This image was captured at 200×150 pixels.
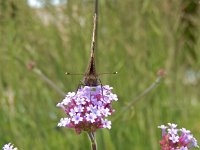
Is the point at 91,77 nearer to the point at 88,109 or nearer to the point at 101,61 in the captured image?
the point at 88,109

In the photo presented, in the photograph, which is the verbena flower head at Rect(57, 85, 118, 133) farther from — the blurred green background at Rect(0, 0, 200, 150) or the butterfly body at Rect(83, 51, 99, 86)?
the blurred green background at Rect(0, 0, 200, 150)

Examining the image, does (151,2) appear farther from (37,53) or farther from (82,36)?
(37,53)

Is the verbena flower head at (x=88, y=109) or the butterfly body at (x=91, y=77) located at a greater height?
the butterfly body at (x=91, y=77)

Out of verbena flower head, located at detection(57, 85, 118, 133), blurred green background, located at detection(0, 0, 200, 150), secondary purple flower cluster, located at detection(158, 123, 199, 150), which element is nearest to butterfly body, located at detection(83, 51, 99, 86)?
verbena flower head, located at detection(57, 85, 118, 133)

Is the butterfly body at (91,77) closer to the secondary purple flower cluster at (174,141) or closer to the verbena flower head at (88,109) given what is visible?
the verbena flower head at (88,109)

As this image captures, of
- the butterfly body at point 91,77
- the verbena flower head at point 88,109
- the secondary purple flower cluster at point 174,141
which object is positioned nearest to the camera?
the verbena flower head at point 88,109

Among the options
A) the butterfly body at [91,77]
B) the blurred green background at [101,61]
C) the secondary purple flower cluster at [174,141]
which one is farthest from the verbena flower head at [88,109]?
the blurred green background at [101,61]
